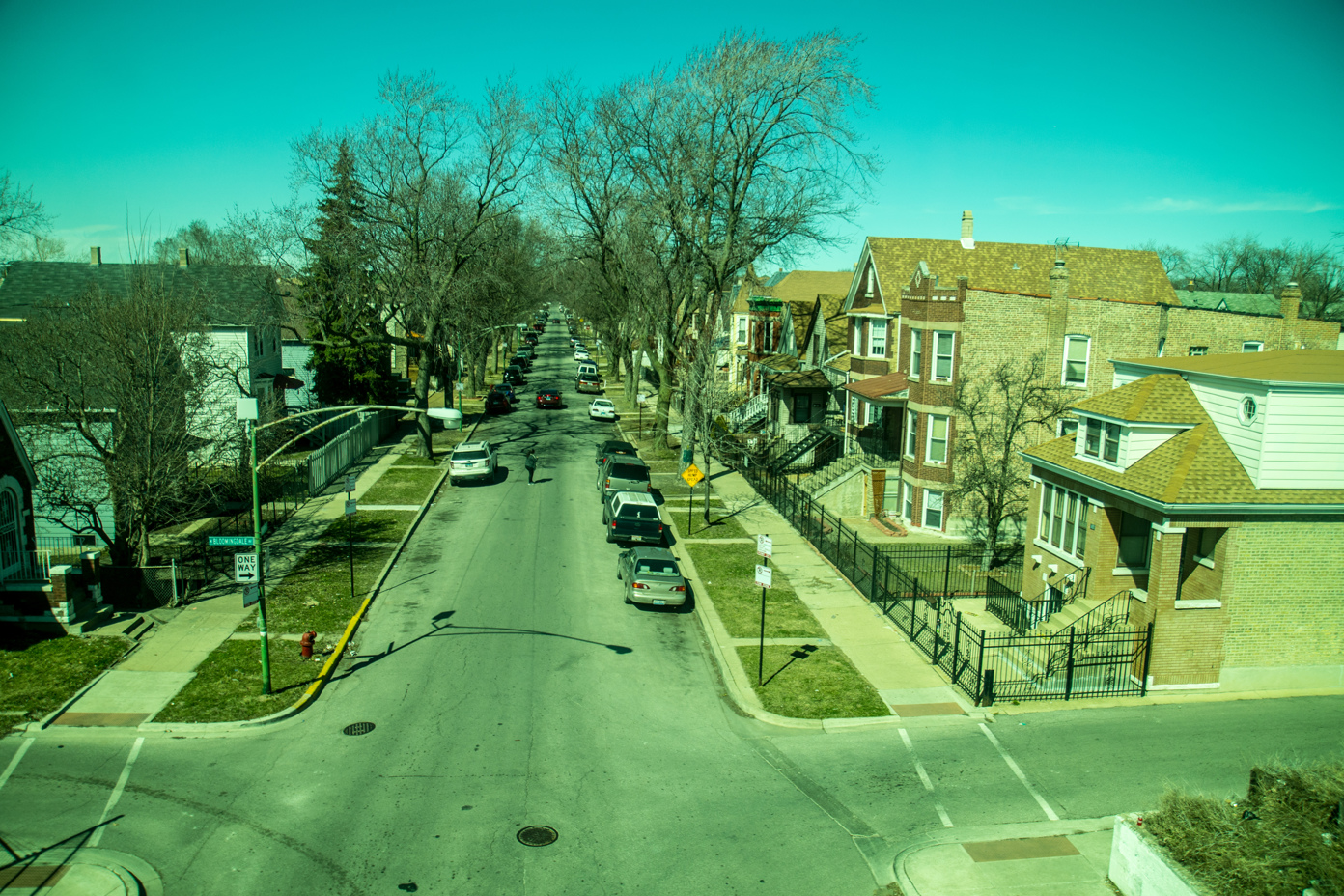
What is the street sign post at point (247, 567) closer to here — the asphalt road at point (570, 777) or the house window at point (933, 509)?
the asphalt road at point (570, 777)

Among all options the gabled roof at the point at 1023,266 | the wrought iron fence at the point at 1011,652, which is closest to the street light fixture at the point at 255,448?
the wrought iron fence at the point at 1011,652

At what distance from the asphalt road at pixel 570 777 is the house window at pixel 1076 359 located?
15395mm

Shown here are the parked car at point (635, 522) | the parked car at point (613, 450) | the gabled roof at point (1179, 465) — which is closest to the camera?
the gabled roof at point (1179, 465)

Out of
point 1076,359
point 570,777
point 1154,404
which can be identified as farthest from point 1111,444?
point 570,777

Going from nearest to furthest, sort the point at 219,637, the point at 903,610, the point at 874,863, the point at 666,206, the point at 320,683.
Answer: the point at 874,863 → the point at 320,683 → the point at 219,637 → the point at 903,610 → the point at 666,206

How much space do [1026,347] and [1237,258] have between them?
85852 mm

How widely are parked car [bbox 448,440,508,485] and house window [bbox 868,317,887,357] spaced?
17.8 meters

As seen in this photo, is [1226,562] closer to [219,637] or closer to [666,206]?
[219,637]

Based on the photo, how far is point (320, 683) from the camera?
720 inches

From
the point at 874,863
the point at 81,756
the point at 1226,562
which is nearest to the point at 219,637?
the point at 81,756

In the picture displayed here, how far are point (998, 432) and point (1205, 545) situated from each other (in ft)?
35.7

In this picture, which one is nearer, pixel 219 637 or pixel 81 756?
pixel 81 756

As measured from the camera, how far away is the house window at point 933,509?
32.2 m

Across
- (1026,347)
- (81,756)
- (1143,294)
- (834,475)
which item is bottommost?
(81,756)
